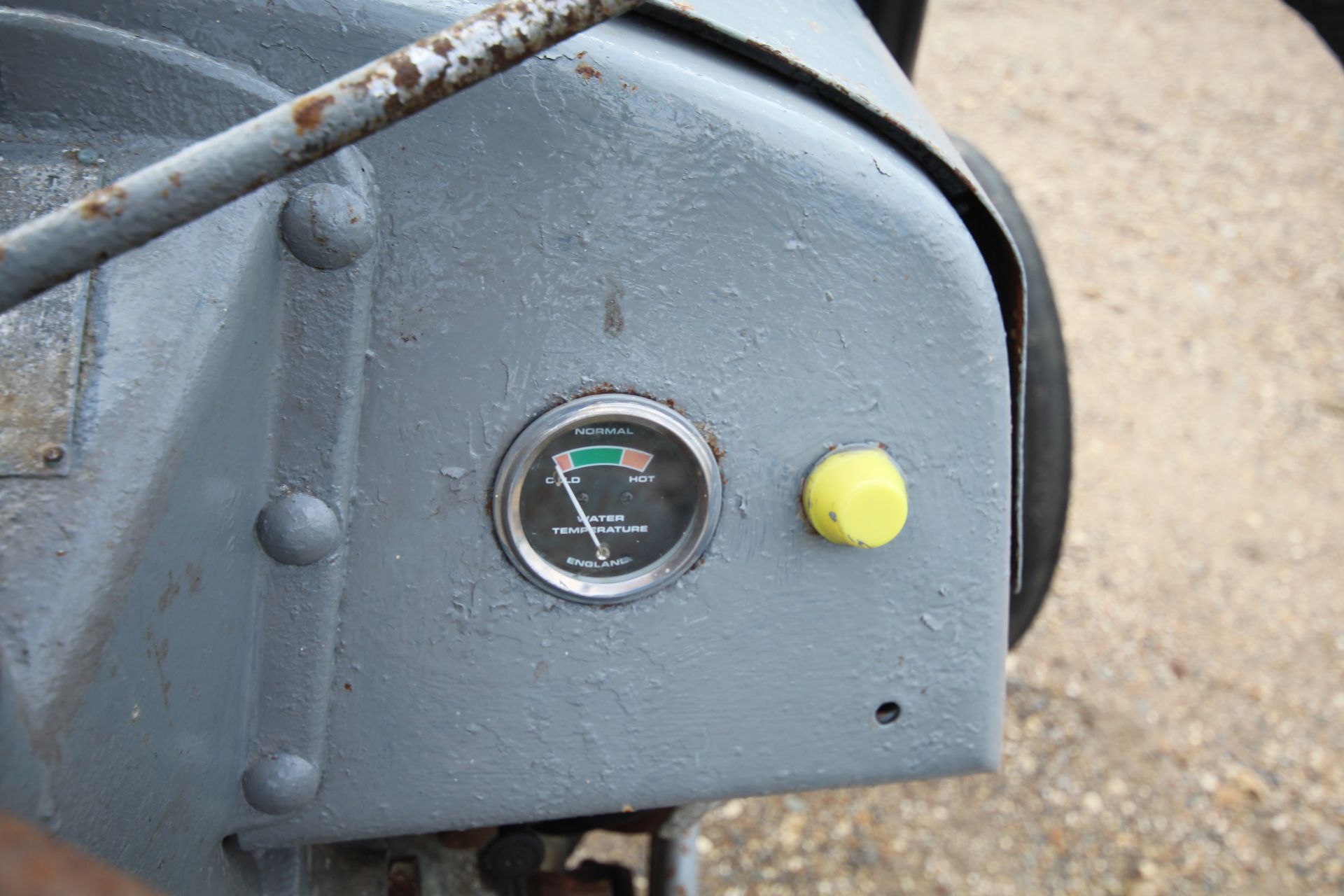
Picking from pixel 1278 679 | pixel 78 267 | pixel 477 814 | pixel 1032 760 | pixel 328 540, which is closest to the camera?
pixel 78 267

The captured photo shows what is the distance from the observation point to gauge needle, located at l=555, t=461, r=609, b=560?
0.96 metres

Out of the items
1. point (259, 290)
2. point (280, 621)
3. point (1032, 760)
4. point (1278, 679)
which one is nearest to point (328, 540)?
point (280, 621)

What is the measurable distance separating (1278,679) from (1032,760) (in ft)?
2.30

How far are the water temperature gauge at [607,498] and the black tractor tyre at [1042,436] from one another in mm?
867

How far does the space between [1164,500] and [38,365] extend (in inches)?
119

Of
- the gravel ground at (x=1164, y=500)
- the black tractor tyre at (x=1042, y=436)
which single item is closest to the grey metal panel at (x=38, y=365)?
the black tractor tyre at (x=1042, y=436)

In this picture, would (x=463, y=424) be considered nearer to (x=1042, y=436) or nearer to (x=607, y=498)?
(x=607, y=498)

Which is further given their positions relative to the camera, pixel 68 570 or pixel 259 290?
pixel 259 290

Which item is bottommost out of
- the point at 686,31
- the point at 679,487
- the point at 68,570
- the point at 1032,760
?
Answer: the point at 1032,760

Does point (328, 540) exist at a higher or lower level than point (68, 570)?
lower

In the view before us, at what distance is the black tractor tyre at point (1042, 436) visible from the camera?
5.63 feet

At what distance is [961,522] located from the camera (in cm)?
107

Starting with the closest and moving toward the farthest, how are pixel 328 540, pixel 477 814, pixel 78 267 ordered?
pixel 78 267
pixel 328 540
pixel 477 814

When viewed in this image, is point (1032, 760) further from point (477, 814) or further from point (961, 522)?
point (477, 814)
